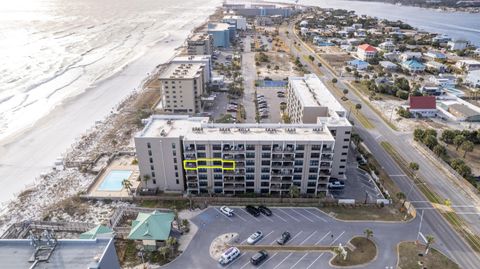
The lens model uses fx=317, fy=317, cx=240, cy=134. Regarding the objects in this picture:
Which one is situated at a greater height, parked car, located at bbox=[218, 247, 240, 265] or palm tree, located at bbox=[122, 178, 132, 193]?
palm tree, located at bbox=[122, 178, 132, 193]

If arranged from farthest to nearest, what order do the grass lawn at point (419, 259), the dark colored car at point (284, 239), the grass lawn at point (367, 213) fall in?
1. the grass lawn at point (367, 213)
2. the dark colored car at point (284, 239)
3. the grass lawn at point (419, 259)

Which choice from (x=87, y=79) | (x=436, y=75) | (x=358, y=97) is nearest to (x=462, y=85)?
(x=436, y=75)

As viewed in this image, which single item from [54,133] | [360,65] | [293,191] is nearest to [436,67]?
[360,65]

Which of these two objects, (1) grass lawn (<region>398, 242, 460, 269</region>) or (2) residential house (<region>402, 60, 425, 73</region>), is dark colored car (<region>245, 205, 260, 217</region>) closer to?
(1) grass lawn (<region>398, 242, 460, 269</region>)

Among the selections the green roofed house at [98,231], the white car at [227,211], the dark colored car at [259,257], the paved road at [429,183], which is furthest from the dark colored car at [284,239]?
the green roofed house at [98,231]

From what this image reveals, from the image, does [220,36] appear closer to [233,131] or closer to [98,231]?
[233,131]

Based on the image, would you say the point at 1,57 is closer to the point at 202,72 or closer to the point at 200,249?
the point at 202,72

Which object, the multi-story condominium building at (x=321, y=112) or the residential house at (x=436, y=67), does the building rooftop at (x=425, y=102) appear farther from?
the residential house at (x=436, y=67)

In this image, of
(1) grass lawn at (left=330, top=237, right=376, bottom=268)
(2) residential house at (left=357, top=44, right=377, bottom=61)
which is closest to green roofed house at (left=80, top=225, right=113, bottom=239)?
(1) grass lawn at (left=330, top=237, right=376, bottom=268)
